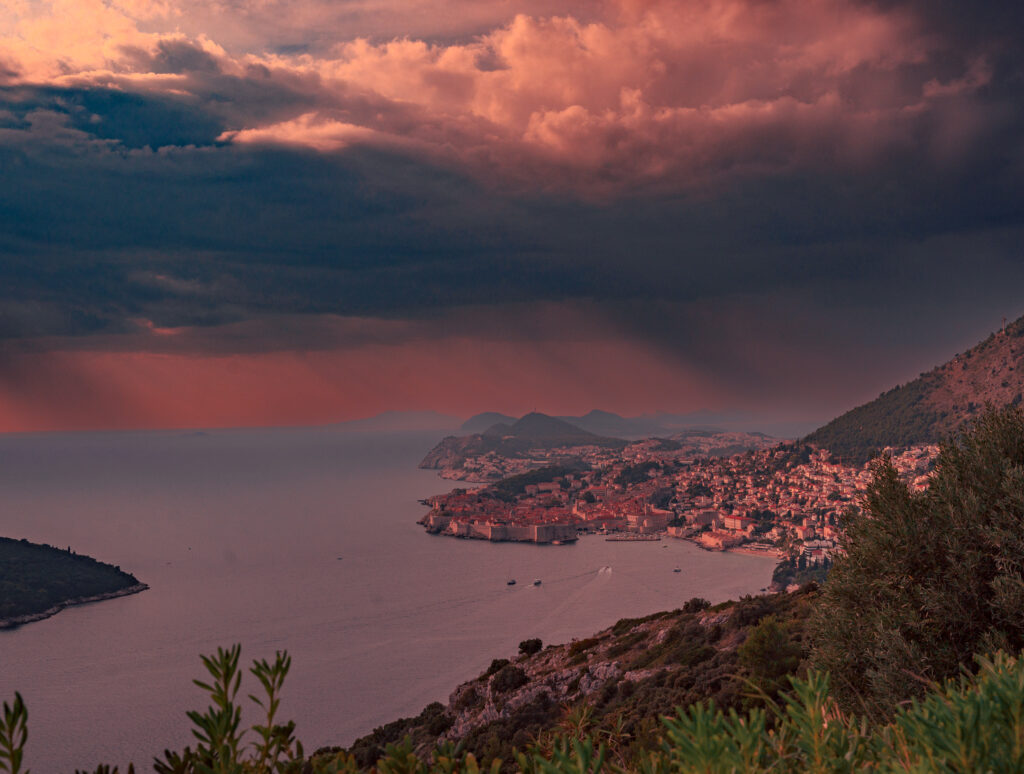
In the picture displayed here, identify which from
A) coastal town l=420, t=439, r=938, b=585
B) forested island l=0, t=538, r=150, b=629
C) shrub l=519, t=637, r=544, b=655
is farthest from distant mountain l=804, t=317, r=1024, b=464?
forested island l=0, t=538, r=150, b=629

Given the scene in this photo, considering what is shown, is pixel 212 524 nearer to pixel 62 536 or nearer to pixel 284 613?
pixel 62 536

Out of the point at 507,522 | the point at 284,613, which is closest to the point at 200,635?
the point at 284,613

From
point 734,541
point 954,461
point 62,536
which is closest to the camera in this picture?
point 954,461

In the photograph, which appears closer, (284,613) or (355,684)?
(355,684)

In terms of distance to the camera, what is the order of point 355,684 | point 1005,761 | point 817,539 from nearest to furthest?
point 1005,761 → point 355,684 → point 817,539

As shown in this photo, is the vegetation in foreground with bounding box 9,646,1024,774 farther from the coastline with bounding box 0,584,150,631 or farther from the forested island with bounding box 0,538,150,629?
the forested island with bounding box 0,538,150,629

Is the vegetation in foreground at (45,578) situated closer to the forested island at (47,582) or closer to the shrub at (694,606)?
the forested island at (47,582)

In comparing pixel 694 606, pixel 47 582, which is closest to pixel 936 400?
pixel 694 606
